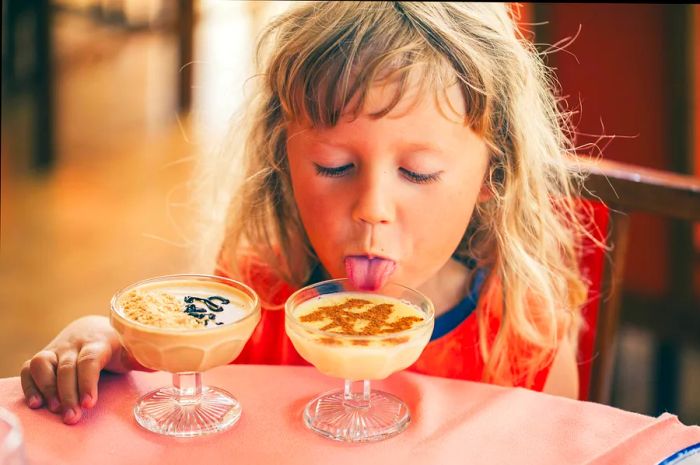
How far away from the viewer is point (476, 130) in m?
1.30

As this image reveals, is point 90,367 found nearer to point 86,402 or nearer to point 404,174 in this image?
point 86,402

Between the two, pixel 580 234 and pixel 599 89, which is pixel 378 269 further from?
pixel 599 89

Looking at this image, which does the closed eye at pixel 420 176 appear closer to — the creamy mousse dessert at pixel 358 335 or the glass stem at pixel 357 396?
the creamy mousse dessert at pixel 358 335

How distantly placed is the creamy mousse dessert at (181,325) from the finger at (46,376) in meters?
0.12

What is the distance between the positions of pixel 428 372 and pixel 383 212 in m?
0.47

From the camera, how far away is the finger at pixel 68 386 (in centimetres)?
108

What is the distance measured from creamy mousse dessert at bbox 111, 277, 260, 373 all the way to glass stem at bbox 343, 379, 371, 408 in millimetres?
149

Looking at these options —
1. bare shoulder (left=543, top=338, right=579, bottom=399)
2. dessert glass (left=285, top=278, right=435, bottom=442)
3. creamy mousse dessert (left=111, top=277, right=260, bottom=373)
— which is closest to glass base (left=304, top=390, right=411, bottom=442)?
dessert glass (left=285, top=278, right=435, bottom=442)

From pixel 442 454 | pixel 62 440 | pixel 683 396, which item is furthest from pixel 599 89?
pixel 62 440

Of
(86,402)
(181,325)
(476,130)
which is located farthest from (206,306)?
(476,130)

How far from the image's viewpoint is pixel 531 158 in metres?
1.45

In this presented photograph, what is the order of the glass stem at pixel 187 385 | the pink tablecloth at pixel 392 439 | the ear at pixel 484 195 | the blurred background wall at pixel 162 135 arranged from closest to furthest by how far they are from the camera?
the pink tablecloth at pixel 392 439 → the glass stem at pixel 187 385 → the ear at pixel 484 195 → the blurred background wall at pixel 162 135

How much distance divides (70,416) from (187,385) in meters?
0.15

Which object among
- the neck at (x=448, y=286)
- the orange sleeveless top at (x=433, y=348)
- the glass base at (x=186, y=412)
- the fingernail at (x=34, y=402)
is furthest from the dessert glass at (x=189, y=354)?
the neck at (x=448, y=286)
